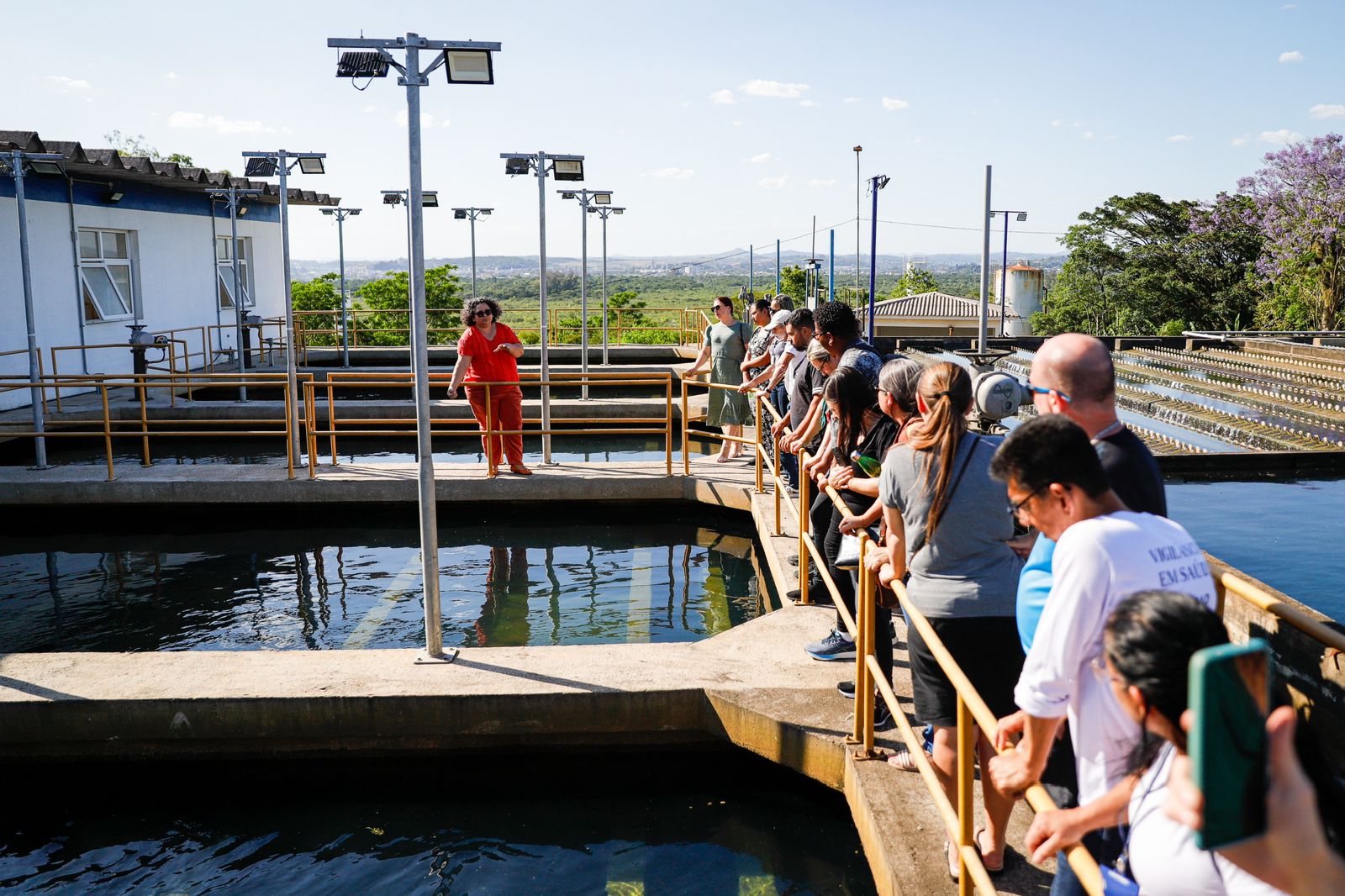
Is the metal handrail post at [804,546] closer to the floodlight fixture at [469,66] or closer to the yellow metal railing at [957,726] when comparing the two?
the yellow metal railing at [957,726]

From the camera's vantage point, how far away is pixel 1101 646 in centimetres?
204

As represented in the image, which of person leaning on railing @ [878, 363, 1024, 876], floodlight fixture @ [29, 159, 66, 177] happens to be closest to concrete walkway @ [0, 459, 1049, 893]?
person leaning on railing @ [878, 363, 1024, 876]

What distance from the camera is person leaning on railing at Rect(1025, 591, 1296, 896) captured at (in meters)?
1.54

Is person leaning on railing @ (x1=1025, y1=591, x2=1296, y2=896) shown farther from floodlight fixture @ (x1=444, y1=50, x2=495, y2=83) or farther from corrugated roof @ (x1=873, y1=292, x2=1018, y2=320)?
corrugated roof @ (x1=873, y1=292, x2=1018, y2=320)

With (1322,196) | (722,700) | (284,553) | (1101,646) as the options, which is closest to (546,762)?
(722,700)

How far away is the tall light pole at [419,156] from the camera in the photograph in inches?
202

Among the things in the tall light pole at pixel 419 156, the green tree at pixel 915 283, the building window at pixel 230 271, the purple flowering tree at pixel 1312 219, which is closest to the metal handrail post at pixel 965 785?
the tall light pole at pixel 419 156

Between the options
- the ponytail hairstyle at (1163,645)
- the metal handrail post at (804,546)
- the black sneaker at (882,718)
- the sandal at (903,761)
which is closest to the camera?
the ponytail hairstyle at (1163,645)

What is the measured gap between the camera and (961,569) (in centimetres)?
321

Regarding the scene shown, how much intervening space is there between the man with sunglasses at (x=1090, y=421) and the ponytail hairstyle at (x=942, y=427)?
385 millimetres

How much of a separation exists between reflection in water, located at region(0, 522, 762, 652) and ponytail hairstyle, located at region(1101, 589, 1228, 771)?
561 centimetres

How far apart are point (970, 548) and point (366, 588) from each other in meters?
6.01

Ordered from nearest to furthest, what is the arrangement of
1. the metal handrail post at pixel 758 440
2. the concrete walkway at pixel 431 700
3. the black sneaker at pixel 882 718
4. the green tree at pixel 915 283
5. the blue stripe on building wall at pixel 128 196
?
1. the black sneaker at pixel 882 718
2. the concrete walkway at pixel 431 700
3. the metal handrail post at pixel 758 440
4. the blue stripe on building wall at pixel 128 196
5. the green tree at pixel 915 283

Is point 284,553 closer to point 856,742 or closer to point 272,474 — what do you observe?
point 272,474
